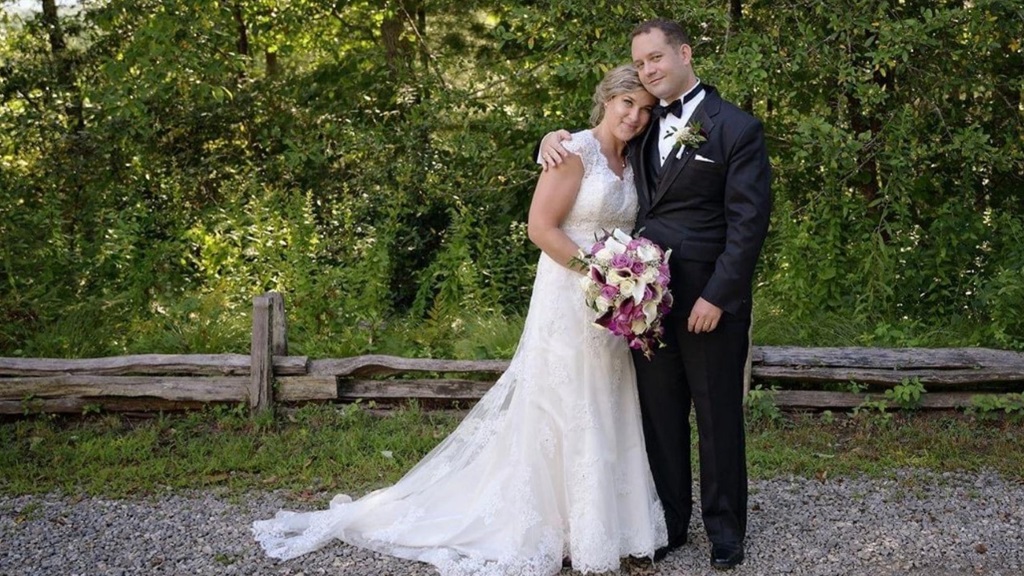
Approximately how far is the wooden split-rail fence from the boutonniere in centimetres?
285

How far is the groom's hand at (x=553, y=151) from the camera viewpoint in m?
4.36

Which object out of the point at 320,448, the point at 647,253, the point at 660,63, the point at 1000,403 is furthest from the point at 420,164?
the point at 647,253

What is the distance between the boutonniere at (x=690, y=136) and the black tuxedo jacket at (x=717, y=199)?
0.05 ft

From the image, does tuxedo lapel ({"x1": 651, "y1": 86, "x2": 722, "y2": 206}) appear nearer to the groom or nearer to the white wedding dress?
the groom

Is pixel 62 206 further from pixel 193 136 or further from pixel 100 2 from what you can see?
pixel 100 2

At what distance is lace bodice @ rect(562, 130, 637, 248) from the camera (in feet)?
14.4

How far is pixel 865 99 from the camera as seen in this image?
718 cm

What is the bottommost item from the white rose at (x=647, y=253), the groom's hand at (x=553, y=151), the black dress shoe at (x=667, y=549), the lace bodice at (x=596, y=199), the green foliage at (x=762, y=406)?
the black dress shoe at (x=667, y=549)

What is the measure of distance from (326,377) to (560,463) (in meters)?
2.60

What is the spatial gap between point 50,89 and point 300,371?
5500 mm

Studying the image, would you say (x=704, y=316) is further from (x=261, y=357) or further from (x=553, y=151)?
(x=261, y=357)

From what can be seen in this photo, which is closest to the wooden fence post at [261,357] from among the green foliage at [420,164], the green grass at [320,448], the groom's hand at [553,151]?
the green grass at [320,448]

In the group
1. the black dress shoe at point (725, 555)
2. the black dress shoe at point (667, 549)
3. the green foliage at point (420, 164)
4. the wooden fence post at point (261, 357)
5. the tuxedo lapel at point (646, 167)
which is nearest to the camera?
the tuxedo lapel at point (646, 167)

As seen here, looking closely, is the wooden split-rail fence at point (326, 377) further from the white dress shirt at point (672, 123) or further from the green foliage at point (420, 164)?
the white dress shirt at point (672, 123)
